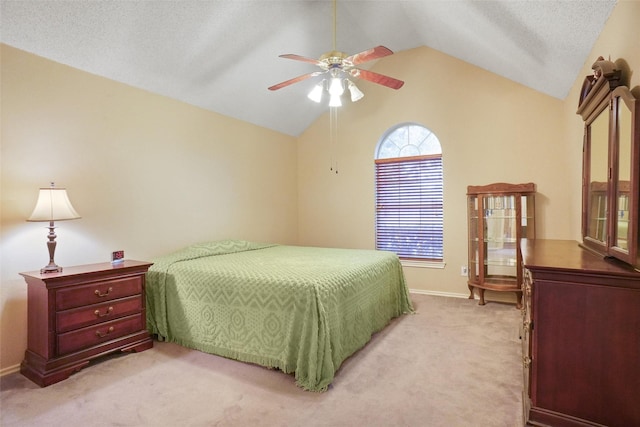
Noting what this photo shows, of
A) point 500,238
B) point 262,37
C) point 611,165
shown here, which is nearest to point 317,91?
point 262,37

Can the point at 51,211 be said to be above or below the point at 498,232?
above

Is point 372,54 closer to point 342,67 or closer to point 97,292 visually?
point 342,67

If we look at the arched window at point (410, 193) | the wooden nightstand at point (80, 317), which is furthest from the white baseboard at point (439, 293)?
the wooden nightstand at point (80, 317)

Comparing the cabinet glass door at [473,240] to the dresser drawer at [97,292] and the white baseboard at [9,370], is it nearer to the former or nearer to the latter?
the dresser drawer at [97,292]

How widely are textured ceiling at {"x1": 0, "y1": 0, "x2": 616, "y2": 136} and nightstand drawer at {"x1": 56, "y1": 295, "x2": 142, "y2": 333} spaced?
2046mm

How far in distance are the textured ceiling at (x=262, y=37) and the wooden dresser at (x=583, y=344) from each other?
175cm

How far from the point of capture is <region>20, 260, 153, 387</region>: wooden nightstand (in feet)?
7.80

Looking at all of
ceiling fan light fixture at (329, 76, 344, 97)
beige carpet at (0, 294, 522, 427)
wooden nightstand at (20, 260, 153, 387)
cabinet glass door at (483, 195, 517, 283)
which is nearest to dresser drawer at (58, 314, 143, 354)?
wooden nightstand at (20, 260, 153, 387)

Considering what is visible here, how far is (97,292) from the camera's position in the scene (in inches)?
104

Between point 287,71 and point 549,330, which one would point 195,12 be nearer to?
point 287,71

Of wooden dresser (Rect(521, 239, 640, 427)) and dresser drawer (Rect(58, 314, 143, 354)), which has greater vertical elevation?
wooden dresser (Rect(521, 239, 640, 427))

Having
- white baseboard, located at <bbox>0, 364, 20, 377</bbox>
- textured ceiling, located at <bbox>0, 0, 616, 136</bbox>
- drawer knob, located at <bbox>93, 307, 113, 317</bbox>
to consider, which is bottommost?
white baseboard, located at <bbox>0, 364, 20, 377</bbox>

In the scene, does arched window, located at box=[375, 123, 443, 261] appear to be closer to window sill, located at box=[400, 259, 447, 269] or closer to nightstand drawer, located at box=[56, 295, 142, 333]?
window sill, located at box=[400, 259, 447, 269]

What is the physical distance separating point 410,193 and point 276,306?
316 cm
